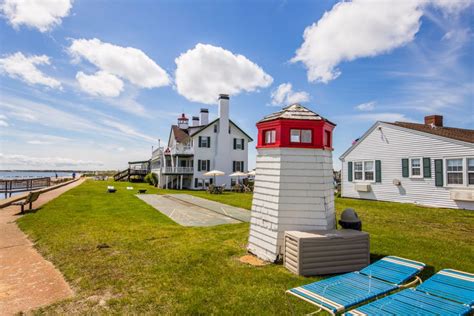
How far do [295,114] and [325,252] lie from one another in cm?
306

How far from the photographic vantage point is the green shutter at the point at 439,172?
1552cm

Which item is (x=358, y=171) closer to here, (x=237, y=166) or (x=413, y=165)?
(x=413, y=165)

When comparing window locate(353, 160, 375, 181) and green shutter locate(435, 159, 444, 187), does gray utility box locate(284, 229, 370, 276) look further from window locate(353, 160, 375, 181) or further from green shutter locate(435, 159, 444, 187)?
window locate(353, 160, 375, 181)

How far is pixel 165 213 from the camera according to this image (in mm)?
13359

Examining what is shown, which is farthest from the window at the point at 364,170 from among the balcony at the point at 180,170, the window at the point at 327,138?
the balcony at the point at 180,170

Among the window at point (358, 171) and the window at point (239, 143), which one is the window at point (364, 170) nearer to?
the window at point (358, 171)

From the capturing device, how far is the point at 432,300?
3477 millimetres

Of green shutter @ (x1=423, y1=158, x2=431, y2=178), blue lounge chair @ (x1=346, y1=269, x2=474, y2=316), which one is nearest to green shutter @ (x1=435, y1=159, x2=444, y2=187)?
green shutter @ (x1=423, y1=158, x2=431, y2=178)

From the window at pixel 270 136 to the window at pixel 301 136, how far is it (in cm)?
43

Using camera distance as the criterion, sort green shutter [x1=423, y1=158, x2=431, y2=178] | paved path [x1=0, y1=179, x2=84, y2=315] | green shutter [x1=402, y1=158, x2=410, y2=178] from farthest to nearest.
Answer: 1. green shutter [x1=402, y1=158, x2=410, y2=178]
2. green shutter [x1=423, y1=158, x2=431, y2=178]
3. paved path [x1=0, y1=179, x2=84, y2=315]

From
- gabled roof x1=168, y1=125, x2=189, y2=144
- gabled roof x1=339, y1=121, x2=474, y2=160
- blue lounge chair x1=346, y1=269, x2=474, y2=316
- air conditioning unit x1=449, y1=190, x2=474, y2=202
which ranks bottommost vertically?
blue lounge chair x1=346, y1=269, x2=474, y2=316

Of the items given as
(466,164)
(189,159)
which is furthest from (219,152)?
(466,164)

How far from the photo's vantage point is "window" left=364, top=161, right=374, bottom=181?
65.5ft

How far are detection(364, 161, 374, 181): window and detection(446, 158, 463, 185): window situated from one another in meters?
5.03
